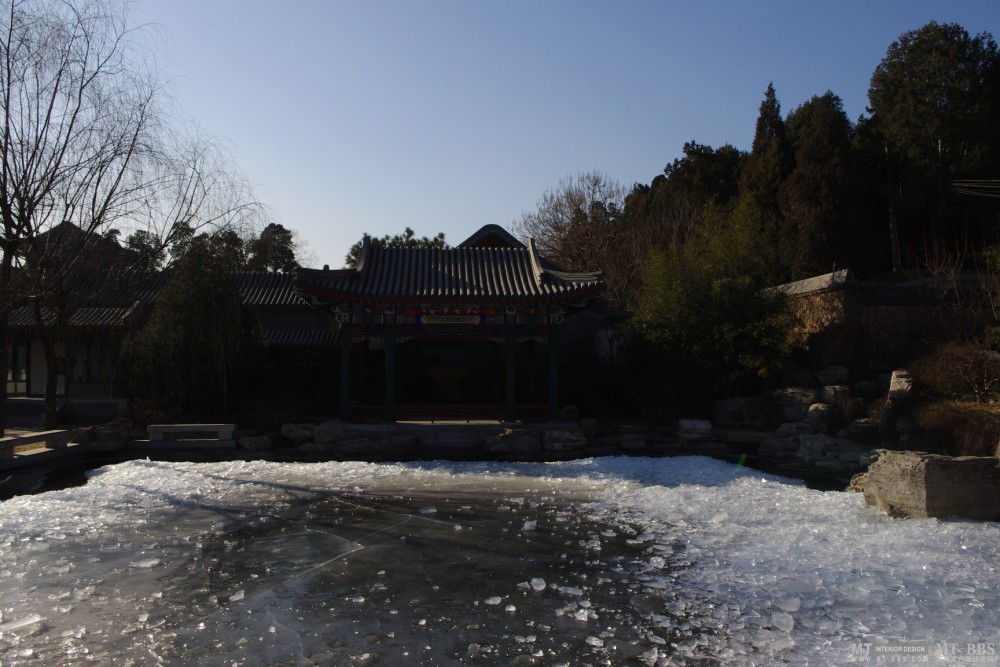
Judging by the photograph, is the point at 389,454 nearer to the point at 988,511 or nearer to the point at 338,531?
the point at 338,531

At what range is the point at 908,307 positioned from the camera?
1503 cm

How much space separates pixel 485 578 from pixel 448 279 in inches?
357

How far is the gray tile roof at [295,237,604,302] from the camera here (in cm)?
1367

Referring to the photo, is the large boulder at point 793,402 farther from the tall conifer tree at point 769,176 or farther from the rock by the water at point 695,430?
the tall conifer tree at point 769,176

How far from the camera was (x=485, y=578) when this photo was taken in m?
5.93

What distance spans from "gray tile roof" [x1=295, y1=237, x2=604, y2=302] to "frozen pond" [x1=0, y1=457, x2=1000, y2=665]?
4.88 meters

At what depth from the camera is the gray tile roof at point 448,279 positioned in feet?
44.9

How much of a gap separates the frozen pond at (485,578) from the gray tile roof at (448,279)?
488cm

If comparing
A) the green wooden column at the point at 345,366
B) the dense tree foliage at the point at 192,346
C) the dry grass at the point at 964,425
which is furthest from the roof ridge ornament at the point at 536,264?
the dry grass at the point at 964,425

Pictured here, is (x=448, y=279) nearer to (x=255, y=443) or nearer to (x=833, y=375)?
(x=255, y=443)

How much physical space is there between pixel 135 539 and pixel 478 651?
4.15m

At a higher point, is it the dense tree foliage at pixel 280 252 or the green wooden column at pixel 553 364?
the dense tree foliage at pixel 280 252

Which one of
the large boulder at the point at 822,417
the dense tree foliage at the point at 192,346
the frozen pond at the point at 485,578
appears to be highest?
the dense tree foliage at the point at 192,346

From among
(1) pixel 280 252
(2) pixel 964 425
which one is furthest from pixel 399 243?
(2) pixel 964 425
